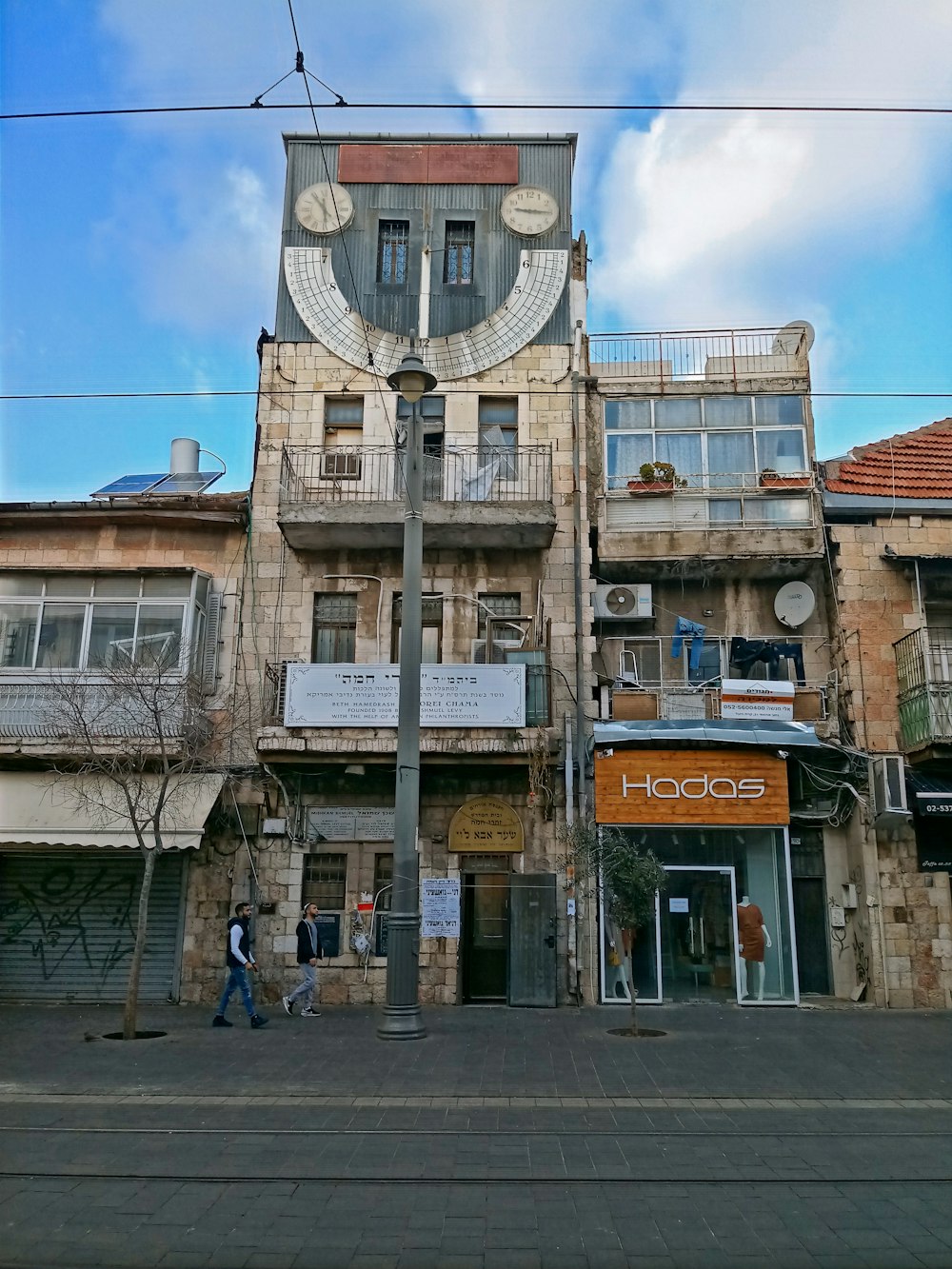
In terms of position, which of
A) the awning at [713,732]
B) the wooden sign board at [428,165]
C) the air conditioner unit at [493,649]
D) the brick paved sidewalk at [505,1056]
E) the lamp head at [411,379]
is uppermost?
the wooden sign board at [428,165]

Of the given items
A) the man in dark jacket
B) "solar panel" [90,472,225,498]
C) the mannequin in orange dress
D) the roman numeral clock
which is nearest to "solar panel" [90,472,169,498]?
"solar panel" [90,472,225,498]

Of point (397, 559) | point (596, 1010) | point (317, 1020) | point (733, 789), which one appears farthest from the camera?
point (397, 559)

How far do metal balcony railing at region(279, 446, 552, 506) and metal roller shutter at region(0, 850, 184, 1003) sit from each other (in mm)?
7415

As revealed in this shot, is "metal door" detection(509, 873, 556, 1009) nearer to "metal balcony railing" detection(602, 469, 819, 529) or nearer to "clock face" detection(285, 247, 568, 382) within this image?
"metal balcony railing" detection(602, 469, 819, 529)

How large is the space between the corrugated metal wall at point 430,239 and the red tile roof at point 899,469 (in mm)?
6114

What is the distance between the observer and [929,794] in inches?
→ 686

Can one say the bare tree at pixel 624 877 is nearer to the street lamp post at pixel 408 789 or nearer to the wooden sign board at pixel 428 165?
the street lamp post at pixel 408 789

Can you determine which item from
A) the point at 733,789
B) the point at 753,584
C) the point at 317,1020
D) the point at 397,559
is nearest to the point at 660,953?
the point at 733,789

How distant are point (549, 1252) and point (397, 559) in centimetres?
1446

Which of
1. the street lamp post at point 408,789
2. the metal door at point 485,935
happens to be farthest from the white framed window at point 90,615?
the metal door at point 485,935

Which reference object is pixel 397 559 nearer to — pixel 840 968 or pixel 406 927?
pixel 406 927

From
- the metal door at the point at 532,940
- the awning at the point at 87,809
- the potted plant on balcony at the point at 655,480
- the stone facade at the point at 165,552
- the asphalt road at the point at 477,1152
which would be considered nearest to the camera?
the asphalt road at the point at 477,1152

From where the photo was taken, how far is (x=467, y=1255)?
6078mm

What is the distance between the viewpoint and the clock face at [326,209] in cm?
2092
